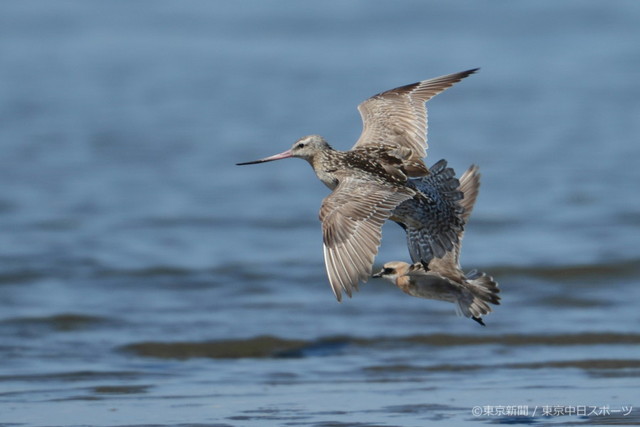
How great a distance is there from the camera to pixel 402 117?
737cm

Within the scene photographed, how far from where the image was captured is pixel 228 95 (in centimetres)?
2075

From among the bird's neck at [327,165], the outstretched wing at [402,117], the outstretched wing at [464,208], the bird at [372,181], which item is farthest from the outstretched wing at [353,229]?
the outstretched wing at [402,117]

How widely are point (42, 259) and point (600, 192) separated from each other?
6.67 metres

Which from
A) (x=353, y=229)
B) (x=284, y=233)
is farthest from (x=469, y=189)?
(x=284, y=233)

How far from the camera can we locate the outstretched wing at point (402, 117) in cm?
722

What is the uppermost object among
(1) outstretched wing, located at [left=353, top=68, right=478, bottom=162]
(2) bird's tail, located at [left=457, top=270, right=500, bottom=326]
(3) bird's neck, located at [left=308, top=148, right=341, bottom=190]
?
(1) outstretched wing, located at [left=353, top=68, right=478, bottom=162]

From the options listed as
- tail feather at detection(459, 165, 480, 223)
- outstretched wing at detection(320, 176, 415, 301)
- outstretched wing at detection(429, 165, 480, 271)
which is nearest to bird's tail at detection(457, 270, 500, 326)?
outstretched wing at detection(429, 165, 480, 271)

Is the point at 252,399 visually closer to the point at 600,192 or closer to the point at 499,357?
the point at 499,357

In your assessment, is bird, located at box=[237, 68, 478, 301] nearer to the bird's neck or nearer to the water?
the bird's neck

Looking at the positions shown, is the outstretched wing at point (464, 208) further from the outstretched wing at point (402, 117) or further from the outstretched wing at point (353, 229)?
the outstretched wing at point (353, 229)

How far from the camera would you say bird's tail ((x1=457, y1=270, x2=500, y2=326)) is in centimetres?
654

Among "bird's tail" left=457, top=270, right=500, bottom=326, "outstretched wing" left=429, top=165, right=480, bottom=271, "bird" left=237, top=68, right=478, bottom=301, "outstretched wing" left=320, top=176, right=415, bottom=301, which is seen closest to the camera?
"outstretched wing" left=320, top=176, right=415, bottom=301

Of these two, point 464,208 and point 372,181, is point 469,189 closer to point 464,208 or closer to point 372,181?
point 464,208

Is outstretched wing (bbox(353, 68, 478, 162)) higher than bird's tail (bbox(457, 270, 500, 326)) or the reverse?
higher
